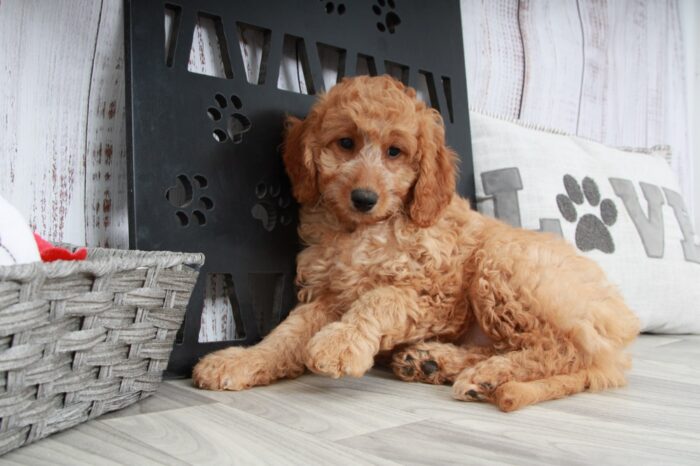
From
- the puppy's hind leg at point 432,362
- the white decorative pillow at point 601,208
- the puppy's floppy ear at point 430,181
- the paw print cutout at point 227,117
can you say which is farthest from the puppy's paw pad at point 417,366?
the white decorative pillow at point 601,208

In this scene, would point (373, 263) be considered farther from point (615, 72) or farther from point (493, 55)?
point (615, 72)

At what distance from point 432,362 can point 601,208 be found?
4.66ft

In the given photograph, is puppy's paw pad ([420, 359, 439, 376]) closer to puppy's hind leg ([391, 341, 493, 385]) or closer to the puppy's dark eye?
puppy's hind leg ([391, 341, 493, 385])

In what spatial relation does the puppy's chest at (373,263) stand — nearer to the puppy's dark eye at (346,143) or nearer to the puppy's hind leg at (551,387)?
the puppy's dark eye at (346,143)

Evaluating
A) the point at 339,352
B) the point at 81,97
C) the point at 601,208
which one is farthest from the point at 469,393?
the point at 601,208

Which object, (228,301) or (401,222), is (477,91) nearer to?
(401,222)

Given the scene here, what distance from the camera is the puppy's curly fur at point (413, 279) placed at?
1770 millimetres

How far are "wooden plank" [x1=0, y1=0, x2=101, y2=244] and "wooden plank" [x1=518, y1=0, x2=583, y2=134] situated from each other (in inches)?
87.6

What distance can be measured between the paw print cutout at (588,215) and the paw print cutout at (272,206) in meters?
1.26

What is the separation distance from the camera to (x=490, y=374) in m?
1.69

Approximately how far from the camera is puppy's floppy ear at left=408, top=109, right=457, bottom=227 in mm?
1959

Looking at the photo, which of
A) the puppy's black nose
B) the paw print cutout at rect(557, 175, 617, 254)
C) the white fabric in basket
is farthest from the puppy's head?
the paw print cutout at rect(557, 175, 617, 254)

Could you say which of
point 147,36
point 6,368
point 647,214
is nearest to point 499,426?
point 6,368

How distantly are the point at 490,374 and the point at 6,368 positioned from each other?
3.76ft
